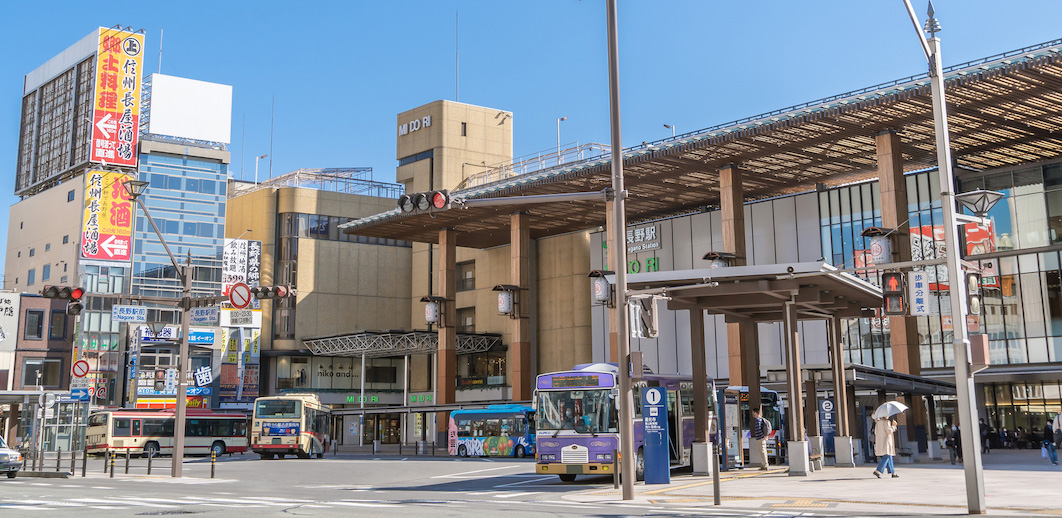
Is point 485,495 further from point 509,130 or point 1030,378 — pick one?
point 509,130

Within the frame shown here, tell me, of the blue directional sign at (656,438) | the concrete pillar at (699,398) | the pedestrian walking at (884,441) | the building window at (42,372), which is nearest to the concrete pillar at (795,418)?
the pedestrian walking at (884,441)

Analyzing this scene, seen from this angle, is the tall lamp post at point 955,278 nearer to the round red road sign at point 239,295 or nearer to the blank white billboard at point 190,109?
the round red road sign at point 239,295

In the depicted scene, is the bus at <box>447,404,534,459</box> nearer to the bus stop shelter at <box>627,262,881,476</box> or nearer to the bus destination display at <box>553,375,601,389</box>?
the bus stop shelter at <box>627,262,881,476</box>

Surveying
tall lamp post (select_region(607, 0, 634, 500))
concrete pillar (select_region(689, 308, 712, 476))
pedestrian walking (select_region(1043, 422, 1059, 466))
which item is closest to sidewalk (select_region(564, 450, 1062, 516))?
concrete pillar (select_region(689, 308, 712, 476))

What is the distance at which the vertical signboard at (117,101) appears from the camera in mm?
76062

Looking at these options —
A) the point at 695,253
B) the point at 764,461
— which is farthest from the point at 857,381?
the point at 695,253

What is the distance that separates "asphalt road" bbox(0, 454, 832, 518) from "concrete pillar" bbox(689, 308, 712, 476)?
2570 mm

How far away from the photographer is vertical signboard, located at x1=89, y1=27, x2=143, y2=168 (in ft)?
250

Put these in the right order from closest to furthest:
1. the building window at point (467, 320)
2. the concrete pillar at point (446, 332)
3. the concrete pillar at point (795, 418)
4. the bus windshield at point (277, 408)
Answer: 1. the concrete pillar at point (795, 418)
2. the bus windshield at point (277, 408)
3. the concrete pillar at point (446, 332)
4. the building window at point (467, 320)

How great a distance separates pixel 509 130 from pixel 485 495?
206 feet

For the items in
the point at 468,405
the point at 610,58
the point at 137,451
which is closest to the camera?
the point at 610,58

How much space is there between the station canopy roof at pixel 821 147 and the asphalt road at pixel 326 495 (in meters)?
11.4

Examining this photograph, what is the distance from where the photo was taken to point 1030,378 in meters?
47.7

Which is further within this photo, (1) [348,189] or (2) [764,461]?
(1) [348,189]
